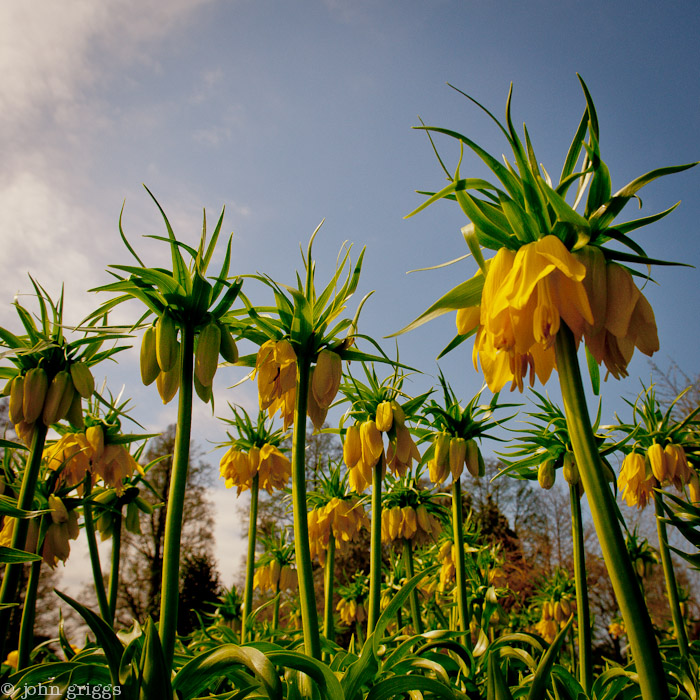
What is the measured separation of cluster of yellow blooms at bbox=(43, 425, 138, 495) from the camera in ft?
10.0

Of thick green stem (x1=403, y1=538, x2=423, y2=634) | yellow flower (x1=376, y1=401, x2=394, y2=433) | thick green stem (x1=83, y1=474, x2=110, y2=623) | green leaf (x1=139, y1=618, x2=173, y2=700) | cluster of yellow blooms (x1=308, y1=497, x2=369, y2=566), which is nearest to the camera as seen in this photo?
green leaf (x1=139, y1=618, x2=173, y2=700)

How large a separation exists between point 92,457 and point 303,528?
6.14ft

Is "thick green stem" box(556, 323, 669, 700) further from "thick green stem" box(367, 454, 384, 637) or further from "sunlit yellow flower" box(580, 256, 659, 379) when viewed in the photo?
"thick green stem" box(367, 454, 384, 637)

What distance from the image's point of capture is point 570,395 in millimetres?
1152

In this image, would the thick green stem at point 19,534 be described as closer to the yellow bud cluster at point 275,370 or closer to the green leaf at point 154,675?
the yellow bud cluster at point 275,370

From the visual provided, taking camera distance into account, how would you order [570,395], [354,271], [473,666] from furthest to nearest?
[354,271]
[473,666]
[570,395]

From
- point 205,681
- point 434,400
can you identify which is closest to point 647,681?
point 205,681

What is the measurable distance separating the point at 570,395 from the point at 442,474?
83.2 inches

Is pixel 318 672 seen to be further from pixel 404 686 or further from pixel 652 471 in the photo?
pixel 652 471

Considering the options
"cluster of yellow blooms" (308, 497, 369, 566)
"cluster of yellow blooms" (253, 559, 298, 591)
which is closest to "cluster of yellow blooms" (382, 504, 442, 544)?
"cluster of yellow blooms" (308, 497, 369, 566)

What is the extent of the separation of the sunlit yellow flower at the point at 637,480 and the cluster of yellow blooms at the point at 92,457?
3.44 m

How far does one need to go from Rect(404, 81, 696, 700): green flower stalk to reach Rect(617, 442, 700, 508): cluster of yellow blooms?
272 centimetres

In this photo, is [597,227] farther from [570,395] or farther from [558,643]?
[558,643]

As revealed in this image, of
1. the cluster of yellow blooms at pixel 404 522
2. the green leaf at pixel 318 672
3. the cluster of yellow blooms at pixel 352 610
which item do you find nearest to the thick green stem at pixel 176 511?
the green leaf at pixel 318 672
